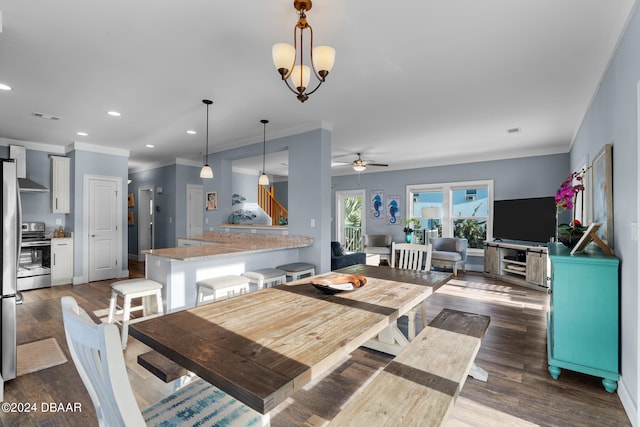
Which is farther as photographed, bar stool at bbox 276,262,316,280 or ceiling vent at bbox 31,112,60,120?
ceiling vent at bbox 31,112,60,120

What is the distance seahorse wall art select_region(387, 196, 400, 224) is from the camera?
807 centimetres

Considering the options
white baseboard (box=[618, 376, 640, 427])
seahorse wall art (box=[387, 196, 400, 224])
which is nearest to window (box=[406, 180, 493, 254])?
seahorse wall art (box=[387, 196, 400, 224])

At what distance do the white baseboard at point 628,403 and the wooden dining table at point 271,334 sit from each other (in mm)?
1319

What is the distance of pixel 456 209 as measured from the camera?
7.24 meters

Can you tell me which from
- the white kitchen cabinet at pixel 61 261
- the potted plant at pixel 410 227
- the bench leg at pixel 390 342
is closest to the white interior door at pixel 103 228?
the white kitchen cabinet at pixel 61 261

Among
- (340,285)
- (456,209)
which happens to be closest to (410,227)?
(456,209)

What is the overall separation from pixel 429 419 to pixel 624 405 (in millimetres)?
1847

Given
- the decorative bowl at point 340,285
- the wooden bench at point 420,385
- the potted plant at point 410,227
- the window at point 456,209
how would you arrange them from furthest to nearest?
1. the potted plant at point 410,227
2. the window at point 456,209
3. the decorative bowl at point 340,285
4. the wooden bench at point 420,385

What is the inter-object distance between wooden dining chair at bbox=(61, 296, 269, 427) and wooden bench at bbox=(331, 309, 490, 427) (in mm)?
411

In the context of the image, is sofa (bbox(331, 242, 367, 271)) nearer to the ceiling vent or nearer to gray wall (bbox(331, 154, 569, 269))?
gray wall (bbox(331, 154, 569, 269))

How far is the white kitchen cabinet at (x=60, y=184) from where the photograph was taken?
564cm

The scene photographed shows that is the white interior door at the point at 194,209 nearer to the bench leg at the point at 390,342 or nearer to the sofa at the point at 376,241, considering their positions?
the sofa at the point at 376,241

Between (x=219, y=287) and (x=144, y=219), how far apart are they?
21.8 feet

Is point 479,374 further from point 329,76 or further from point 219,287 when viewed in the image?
point 329,76
